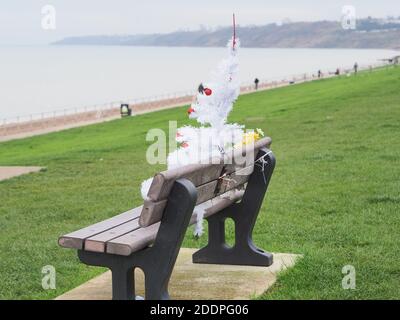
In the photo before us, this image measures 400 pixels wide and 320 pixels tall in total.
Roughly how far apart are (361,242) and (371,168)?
3859mm

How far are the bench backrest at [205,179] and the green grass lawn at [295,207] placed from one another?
838 millimetres

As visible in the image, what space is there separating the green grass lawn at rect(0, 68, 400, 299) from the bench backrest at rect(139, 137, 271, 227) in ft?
2.75

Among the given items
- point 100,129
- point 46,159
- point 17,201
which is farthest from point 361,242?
point 100,129

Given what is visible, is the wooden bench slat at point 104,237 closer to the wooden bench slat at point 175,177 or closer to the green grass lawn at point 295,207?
the wooden bench slat at point 175,177

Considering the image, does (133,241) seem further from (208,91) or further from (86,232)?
(208,91)

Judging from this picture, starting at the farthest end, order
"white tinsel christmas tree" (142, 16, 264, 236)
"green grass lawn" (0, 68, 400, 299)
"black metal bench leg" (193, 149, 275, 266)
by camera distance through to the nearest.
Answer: "black metal bench leg" (193, 149, 275, 266) < "green grass lawn" (0, 68, 400, 299) < "white tinsel christmas tree" (142, 16, 264, 236)

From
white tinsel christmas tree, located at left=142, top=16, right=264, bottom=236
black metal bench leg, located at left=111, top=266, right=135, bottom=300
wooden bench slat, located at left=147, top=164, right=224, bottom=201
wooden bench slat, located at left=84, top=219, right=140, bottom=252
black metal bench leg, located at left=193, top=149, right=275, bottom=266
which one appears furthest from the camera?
black metal bench leg, located at left=193, top=149, right=275, bottom=266

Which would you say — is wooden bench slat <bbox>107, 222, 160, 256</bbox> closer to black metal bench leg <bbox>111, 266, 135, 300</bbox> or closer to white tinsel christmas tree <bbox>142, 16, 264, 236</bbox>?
black metal bench leg <bbox>111, 266, 135, 300</bbox>

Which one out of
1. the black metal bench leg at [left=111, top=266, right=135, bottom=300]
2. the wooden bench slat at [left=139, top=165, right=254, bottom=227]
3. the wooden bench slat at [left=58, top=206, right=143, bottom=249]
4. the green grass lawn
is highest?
the wooden bench slat at [left=139, top=165, right=254, bottom=227]

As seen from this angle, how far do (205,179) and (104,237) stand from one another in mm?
857

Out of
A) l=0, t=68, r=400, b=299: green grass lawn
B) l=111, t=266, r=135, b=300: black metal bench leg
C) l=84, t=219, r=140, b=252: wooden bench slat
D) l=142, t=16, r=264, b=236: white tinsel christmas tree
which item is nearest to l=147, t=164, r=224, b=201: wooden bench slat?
l=142, t=16, r=264, b=236: white tinsel christmas tree

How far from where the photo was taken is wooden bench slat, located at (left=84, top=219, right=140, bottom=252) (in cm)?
472

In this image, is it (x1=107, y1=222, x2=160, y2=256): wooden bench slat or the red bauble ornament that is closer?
(x1=107, y1=222, x2=160, y2=256): wooden bench slat

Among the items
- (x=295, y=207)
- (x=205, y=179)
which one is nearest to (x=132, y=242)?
(x=205, y=179)
